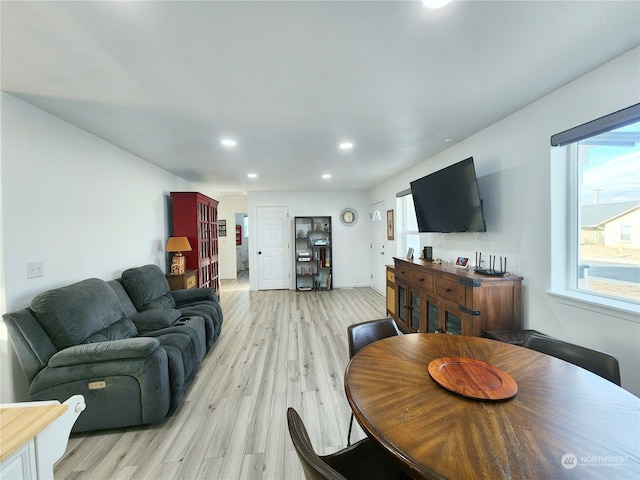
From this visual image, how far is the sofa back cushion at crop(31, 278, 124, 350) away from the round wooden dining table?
2122 mm

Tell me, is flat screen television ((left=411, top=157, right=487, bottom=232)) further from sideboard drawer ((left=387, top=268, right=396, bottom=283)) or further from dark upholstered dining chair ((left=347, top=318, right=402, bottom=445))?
dark upholstered dining chair ((left=347, top=318, right=402, bottom=445))

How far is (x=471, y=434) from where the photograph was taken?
847 millimetres

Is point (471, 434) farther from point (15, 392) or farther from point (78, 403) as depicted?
point (15, 392)

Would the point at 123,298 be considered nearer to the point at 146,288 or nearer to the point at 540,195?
the point at 146,288

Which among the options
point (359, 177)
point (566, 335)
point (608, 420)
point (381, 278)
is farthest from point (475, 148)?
point (381, 278)

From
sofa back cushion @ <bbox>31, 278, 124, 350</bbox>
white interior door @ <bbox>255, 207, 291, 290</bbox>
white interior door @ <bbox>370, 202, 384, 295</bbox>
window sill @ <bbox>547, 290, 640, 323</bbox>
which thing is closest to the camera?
window sill @ <bbox>547, 290, 640, 323</bbox>

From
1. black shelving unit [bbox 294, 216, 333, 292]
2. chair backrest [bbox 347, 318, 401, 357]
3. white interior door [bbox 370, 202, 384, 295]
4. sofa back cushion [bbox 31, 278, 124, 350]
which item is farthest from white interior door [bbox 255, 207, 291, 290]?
chair backrest [bbox 347, 318, 401, 357]

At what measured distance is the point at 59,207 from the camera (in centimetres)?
230

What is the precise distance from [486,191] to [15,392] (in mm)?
4445

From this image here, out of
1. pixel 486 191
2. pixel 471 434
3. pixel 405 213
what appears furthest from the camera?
pixel 405 213

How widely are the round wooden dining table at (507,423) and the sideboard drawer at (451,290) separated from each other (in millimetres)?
1035

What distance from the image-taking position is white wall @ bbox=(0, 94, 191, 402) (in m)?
1.89

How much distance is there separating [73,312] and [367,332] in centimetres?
224

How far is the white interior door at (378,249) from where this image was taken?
5750 mm
